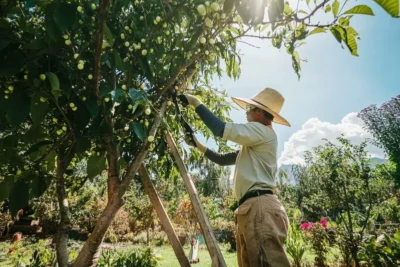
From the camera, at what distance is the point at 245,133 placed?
1952 mm

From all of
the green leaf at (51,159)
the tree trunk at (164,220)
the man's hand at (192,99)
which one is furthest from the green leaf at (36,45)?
the tree trunk at (164,220)

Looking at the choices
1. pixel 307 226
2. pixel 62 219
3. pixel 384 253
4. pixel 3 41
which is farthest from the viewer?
pixel 307 226

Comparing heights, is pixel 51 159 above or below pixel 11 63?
below

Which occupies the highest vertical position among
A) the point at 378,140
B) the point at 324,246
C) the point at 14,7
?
the point at 378,140

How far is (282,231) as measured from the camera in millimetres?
1888

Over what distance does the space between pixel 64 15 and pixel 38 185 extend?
2.74 feet

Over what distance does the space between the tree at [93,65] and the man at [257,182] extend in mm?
482

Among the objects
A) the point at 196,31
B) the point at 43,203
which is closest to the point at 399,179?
the point at 43,203

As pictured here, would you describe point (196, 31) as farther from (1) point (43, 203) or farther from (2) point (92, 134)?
(1) point (43, 203)

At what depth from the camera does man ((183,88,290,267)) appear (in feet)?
5.89

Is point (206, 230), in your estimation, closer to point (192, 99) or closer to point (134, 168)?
point (134, 168)

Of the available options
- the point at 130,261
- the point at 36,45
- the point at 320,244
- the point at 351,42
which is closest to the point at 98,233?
the point at 36,45

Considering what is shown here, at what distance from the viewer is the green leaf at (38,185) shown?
52.0 inches

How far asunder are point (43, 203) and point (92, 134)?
12011mm
